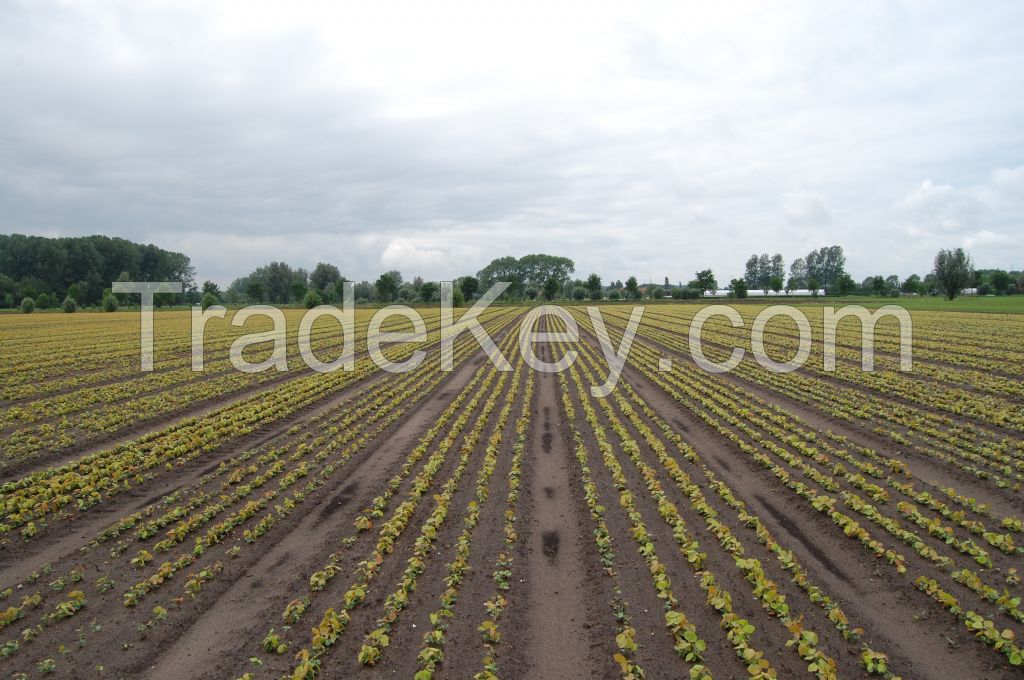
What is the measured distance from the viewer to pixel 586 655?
21.1 feet

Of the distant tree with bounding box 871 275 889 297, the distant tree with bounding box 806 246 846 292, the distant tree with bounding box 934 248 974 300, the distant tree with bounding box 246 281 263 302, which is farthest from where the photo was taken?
the distant tree with bounding box 806 246 846 292

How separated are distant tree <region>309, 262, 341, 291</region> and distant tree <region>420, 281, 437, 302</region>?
1673 inches

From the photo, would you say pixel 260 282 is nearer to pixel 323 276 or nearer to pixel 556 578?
pixel 323 276

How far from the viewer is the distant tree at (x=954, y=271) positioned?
80.2 m

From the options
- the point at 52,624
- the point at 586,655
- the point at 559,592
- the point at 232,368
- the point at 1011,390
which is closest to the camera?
the point at 586,655

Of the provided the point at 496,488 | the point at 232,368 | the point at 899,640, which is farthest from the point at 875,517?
the point at 232,368

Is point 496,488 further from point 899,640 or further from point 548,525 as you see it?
point 899,640

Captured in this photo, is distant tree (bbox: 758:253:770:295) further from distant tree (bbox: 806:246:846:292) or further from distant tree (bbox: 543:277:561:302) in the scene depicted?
distant tree (bbox: 543:277:561:302)

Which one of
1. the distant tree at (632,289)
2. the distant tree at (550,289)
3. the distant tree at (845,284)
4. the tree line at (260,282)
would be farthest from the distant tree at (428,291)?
the distant tree at (845,284)

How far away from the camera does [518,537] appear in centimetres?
927

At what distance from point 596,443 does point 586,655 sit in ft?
26.2

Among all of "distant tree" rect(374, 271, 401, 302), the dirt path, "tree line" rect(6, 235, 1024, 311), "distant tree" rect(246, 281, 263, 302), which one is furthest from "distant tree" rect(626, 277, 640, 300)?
the dirt path

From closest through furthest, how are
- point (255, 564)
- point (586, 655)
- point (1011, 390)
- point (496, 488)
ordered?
point (586, 655)
point (255, 564)
point (496, 488)
point (1011, 390)

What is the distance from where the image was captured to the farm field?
646 centimetres
